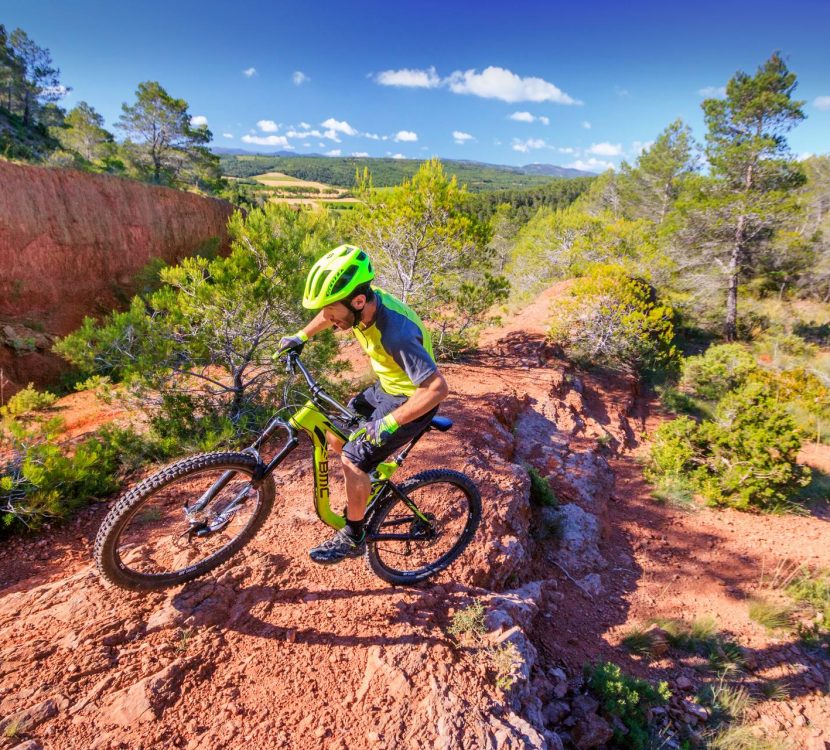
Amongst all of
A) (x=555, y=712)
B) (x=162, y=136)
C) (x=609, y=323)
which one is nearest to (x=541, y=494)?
(x=555, y=712)

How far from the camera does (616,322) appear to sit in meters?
10.7

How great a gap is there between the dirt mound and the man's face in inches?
519

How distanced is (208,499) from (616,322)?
424 inches

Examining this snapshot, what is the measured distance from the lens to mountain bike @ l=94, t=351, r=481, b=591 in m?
2.47

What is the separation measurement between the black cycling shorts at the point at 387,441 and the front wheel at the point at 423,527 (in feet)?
1.41

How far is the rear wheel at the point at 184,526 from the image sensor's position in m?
2.35

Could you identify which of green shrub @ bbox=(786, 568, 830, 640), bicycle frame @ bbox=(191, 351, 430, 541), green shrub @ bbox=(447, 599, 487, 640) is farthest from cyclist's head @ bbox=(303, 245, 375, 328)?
green shrub @ bbox=(786, 568, 830, 640)

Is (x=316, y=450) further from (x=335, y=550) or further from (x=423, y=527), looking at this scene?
(x=423, y=527)

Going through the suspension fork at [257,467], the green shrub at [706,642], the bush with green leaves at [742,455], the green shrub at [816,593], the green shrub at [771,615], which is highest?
the suspension fork at [257,467]

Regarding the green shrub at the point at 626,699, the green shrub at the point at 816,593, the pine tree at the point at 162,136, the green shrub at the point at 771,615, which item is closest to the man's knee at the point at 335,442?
the green shrub at the point at 626,699

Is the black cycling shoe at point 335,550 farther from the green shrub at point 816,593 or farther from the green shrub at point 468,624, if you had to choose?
the green shrub at point 816,593

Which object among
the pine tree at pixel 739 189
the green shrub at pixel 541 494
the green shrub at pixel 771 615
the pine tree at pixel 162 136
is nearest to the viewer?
the green shrub at pixel 771 615

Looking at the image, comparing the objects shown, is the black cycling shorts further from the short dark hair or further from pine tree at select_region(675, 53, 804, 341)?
pine tree at select_region(675, 53, 804, 341)

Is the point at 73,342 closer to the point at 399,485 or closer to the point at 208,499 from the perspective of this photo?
the point at 208,499
